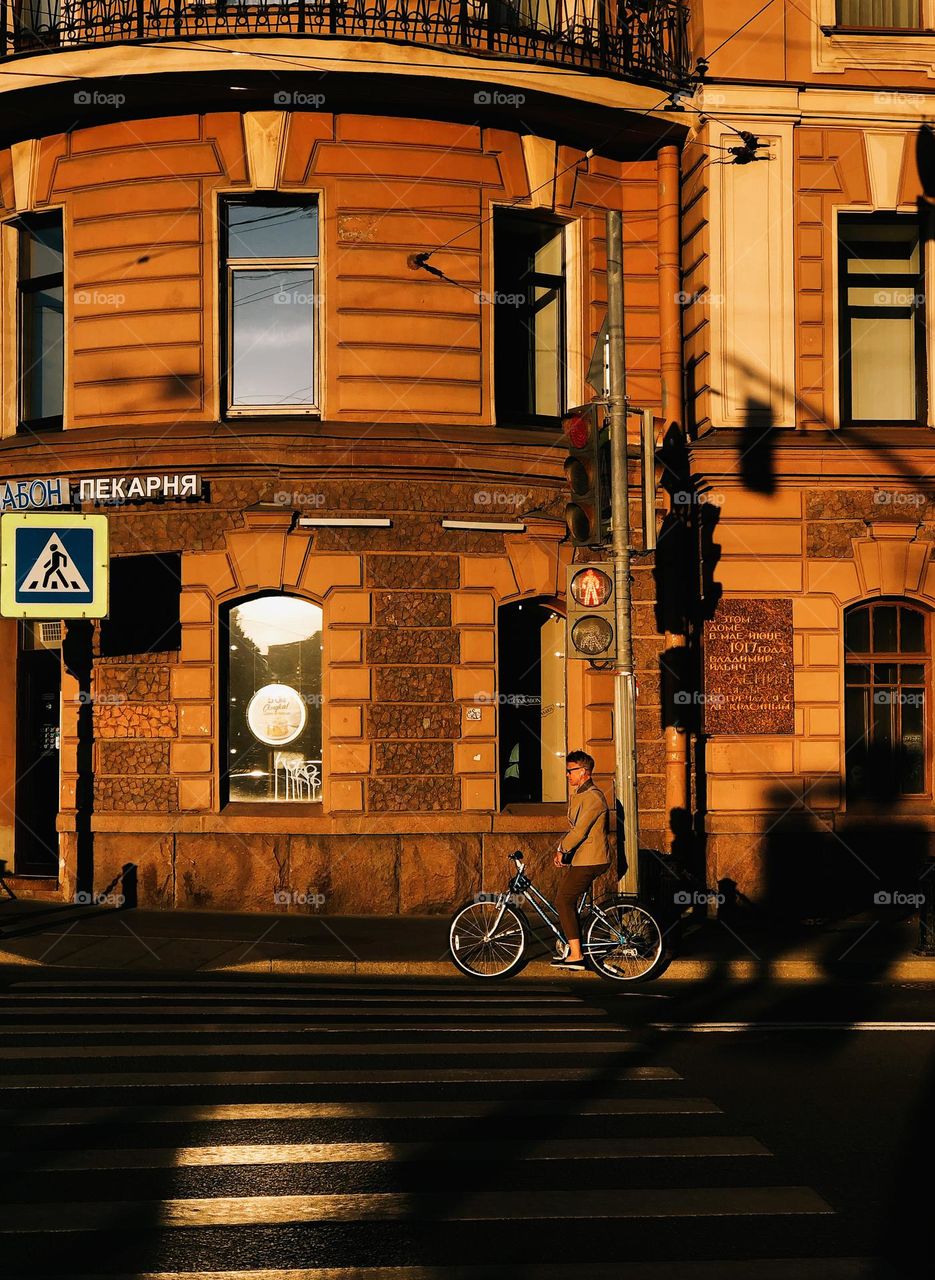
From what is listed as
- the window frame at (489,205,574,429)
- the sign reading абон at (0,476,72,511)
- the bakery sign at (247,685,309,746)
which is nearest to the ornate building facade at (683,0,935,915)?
the window frame at (489,205,574,429)

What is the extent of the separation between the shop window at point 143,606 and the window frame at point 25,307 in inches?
81.4

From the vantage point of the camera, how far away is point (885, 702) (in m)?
18.8

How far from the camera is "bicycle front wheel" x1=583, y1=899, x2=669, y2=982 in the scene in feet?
44.1

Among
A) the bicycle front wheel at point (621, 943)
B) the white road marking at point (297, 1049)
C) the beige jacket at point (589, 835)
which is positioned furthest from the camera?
the beige jacket at point (589, 835)

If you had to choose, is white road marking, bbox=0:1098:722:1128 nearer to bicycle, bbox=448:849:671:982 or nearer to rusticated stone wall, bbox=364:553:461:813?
bicycle, bbox=448:849:671:982

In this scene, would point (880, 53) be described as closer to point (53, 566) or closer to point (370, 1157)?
point (53, 566)

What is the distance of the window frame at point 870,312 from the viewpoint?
1902cm

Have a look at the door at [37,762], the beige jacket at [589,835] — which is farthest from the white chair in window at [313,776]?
the beige jacket at [589,835]

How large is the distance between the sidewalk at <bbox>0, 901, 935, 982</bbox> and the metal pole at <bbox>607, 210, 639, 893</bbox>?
129cm

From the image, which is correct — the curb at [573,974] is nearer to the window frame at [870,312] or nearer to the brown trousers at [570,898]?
the brown trousers at [570,898]

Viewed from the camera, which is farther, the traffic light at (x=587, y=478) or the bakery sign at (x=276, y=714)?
the bakery sign at (x=276, y=714)

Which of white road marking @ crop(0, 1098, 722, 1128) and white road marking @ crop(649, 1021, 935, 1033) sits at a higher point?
white road marking @ crop(0, 1098, 722, 1128)

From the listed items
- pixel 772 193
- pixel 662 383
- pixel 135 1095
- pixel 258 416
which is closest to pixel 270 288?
pixel 258 416

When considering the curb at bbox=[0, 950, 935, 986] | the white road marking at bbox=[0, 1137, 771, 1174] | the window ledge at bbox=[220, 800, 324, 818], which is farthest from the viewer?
the window ledge at bbox=[220, 800, 324, 818]
